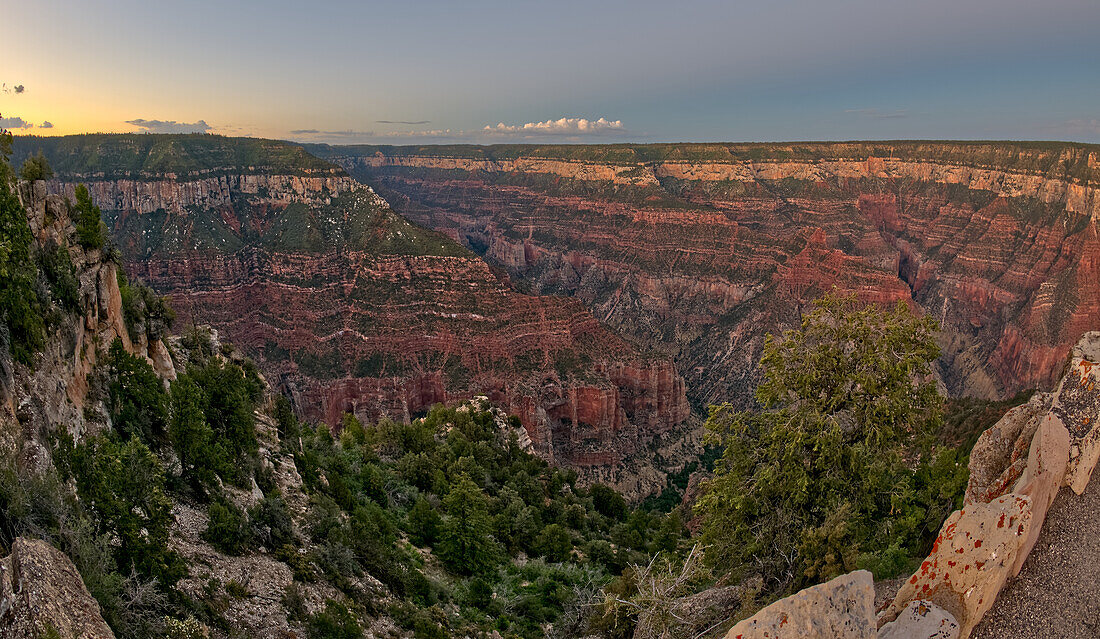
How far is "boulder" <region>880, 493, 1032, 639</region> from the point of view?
1059 cm

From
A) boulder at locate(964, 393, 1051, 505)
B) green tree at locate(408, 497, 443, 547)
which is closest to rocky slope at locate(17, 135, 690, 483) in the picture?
green tree at locate(408, 497, 443, 547)

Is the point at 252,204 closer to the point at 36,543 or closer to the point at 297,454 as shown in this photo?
the point at 297,454

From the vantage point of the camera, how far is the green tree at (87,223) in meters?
20.6

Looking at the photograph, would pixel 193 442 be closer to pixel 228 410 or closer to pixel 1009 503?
pixel 228 410

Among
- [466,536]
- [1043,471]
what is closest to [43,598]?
[1043,471]

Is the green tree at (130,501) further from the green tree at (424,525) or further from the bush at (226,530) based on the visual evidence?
the green tree at (424,525)

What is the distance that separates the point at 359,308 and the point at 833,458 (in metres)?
76.5

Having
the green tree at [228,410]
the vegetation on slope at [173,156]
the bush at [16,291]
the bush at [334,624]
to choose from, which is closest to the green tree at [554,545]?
the green tree at [228,410]

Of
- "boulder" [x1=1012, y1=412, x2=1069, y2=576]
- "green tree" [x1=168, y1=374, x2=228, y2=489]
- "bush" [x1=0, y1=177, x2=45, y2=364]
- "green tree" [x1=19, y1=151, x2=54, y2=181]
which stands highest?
"green tree" [x1=19, y1=151, x2=54, y2=181]

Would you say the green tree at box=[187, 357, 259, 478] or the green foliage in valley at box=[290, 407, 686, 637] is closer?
the green foliage in valley at box=[290, 407, 686, 637]

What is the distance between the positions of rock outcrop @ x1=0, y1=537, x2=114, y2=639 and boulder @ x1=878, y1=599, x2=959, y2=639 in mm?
13486

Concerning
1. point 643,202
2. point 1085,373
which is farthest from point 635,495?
point 643,202

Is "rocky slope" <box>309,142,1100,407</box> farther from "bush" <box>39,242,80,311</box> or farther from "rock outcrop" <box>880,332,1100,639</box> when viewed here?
"rock outcrop" <box>880,332,1100,639</box>

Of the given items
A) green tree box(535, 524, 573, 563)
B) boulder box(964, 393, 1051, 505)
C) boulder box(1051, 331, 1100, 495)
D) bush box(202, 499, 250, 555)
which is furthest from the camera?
green tree box(535, 524, 573, 563)
